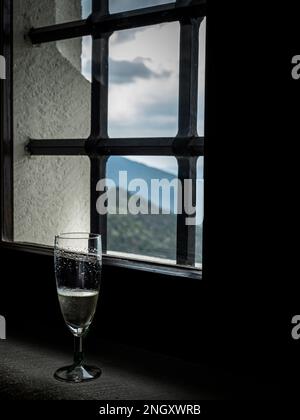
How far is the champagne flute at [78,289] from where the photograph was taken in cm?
89

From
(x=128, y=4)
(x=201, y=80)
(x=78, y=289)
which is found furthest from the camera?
(x=128, y=4)

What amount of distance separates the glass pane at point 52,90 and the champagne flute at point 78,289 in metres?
0.41

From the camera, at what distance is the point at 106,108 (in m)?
1.22

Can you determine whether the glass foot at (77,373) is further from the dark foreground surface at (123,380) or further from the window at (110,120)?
the window at (110,120)

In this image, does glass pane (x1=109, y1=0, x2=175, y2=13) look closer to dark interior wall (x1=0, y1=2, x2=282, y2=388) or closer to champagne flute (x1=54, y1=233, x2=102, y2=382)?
dark interior wall (x1=0, y1=2, x2=282, y2=388)

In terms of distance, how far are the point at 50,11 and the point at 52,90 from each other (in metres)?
0.17

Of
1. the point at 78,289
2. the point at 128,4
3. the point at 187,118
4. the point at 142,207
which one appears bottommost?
the point at 78,289

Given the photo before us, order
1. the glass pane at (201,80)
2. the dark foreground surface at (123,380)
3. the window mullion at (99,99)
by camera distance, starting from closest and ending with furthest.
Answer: the dark foreground surface at (123,380), the glass pane at (201,80), the window mullion at (99,99)

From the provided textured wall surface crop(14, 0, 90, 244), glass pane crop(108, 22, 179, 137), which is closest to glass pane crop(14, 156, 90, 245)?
textured wall surface crop(14, 0, 90, 244)

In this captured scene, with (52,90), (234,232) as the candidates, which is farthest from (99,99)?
(234,232)

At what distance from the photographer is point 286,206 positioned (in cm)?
87

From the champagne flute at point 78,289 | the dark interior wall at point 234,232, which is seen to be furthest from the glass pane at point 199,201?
the champagne flute at point 78,289

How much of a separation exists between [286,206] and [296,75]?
0.61ft

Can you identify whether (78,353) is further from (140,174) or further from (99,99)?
(99,99)
